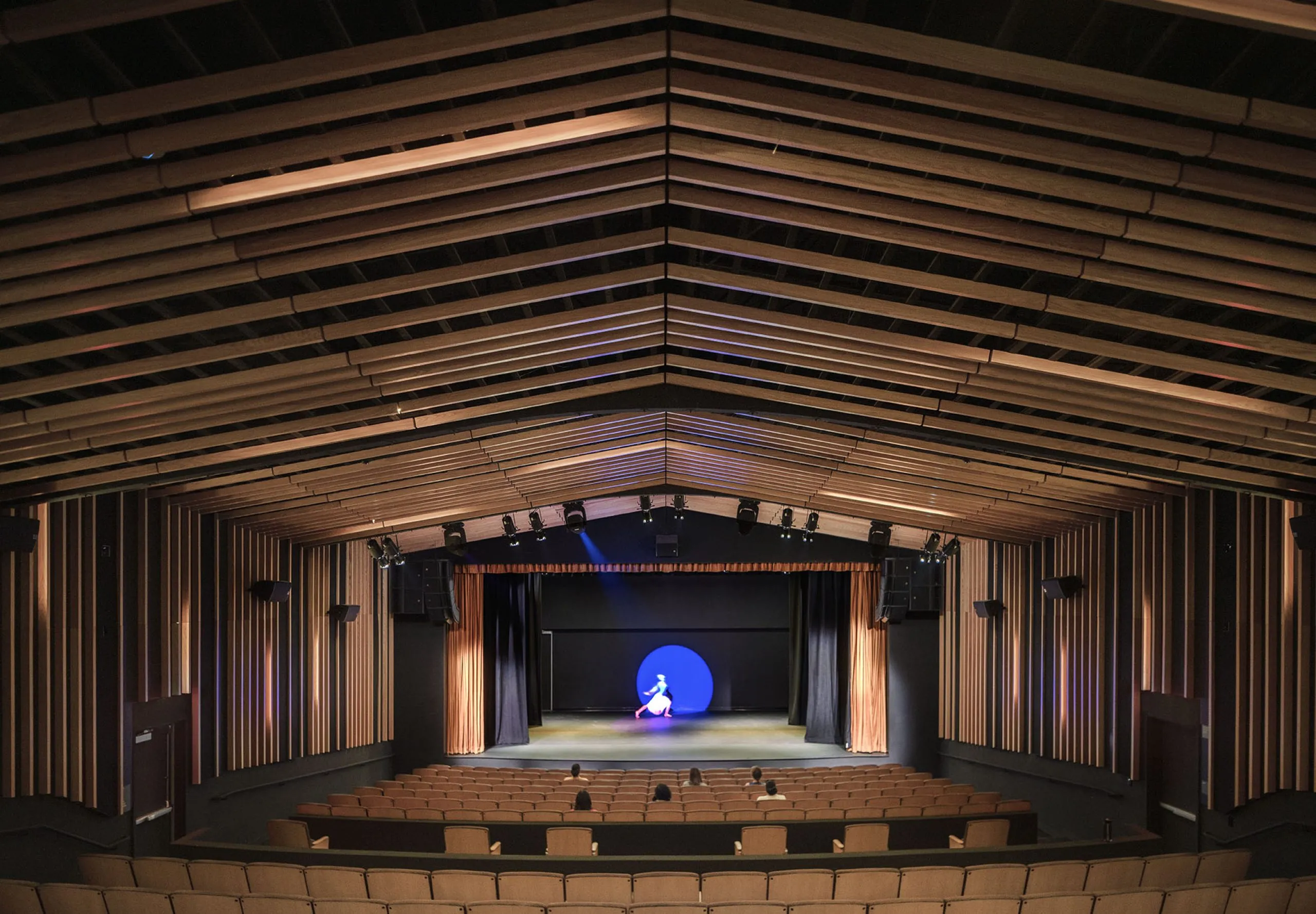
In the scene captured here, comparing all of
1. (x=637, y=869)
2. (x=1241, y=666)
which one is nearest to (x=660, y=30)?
(x=637, y=869)

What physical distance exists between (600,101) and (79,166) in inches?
101

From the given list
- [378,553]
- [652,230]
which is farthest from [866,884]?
[378,553]

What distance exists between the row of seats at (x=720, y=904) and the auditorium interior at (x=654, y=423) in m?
0.04

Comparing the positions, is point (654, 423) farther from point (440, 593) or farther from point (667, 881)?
point (440, 593)

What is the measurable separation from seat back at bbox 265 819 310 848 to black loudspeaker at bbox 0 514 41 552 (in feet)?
12.9

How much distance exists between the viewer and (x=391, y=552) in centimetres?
1856

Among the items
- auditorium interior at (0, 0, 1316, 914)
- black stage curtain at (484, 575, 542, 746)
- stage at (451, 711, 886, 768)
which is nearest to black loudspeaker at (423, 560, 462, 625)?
auditorium interior at (0, 0, 1316, 914)

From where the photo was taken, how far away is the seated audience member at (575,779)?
15530 mm

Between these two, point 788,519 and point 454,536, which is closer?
point 454,536

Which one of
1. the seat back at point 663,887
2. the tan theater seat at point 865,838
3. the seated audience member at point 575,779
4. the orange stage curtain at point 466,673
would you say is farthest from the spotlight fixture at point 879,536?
the seat back at point 663,887

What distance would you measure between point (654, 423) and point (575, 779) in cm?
547

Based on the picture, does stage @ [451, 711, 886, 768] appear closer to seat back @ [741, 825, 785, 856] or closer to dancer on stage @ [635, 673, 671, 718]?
Result: dancer on stage @ [635, 673, 671, 718]

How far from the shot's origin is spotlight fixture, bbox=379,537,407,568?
18.4m

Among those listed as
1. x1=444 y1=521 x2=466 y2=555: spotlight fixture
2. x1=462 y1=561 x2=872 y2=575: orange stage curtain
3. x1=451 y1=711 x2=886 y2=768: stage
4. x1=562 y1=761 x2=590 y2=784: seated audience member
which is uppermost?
x1=444 y1=521 x2=466 y2=555: spotlight fixture
